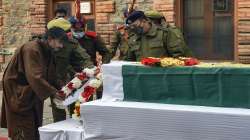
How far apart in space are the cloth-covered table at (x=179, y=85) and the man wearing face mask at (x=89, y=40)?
11.7ft

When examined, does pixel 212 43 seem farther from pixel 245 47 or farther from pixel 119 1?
pixel 119 1

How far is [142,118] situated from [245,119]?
0.77 m

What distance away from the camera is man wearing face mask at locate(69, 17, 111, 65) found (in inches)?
324

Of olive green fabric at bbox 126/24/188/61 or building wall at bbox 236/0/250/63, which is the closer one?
olive green fabric at bbox 126/24/188/61

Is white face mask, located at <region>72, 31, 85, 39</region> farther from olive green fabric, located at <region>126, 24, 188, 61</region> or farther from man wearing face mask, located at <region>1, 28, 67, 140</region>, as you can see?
man wearing face mask, located at <region>1, 28, 67, 140</region>

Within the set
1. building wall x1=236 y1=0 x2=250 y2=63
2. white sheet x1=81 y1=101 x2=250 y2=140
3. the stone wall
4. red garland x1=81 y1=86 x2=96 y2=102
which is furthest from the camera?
the stone wall

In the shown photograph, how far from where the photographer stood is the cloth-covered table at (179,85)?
163 inches

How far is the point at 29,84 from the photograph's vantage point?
17.6 feet

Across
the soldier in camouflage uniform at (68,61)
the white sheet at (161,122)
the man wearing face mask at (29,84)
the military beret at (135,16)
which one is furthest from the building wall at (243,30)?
the white sheet at (161,122)

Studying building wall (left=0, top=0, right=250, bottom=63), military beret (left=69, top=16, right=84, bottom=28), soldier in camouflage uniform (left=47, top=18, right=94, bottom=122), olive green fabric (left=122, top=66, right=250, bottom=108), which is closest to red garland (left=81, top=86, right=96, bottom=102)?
olive green fabric (left=122, top=66, right=250, bottom=108)

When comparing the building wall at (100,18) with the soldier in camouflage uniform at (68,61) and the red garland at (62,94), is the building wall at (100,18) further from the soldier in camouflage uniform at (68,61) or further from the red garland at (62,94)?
the red garland at (62,94)

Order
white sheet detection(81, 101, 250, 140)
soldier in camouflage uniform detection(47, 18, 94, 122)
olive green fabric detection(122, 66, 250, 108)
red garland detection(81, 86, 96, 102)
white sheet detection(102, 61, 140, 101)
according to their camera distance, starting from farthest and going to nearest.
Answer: soldier in camouflage uniform detection(47, 18, 94, 122), red garland detection(81, 86, 96, 102), white sheet detection(102, 61, 140, 101), olive green fabric detection(122, 66, 250, 108), white sheet detection(81, 101, 250, 140)

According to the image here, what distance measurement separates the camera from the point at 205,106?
167 inches

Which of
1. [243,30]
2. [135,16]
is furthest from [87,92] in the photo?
[243,30]
